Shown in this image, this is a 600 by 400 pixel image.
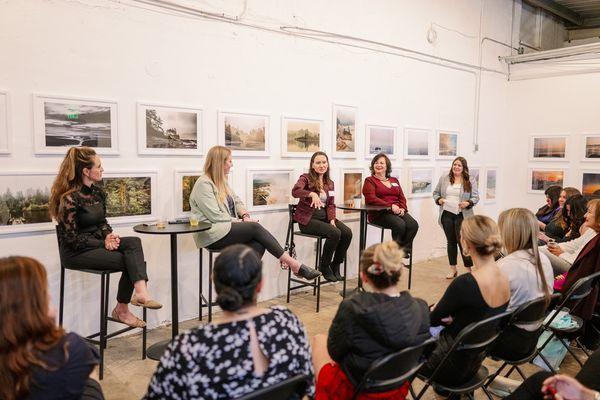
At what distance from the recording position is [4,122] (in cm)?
353

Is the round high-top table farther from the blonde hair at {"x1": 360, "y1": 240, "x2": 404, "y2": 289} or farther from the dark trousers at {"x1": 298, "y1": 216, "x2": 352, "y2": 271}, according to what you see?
the blonde hair at {"x1": 360, "y1": 240, "x2": 404, "y2": 289}

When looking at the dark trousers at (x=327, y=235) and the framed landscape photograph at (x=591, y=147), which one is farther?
the framed landscape photograph at (x=591, y=147)

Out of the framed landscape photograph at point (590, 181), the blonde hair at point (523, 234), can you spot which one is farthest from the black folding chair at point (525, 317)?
the framed landscape photograph at point (590, 181)

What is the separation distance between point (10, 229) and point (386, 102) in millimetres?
4636

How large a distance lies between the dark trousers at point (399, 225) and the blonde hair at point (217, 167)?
85.1 inches

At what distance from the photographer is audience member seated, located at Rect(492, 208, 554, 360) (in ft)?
9.12

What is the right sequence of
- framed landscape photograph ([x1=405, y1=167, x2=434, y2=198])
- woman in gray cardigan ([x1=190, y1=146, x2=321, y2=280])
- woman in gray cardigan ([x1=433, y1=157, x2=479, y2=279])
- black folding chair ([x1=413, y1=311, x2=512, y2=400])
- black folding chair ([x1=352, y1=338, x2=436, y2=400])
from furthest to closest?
framed landscape photograph ([x1=405, y1=167, x2=434, y2=198]), woman in gray cardigan ([x1=433, y1=157, x2=479, y2=279]), woman in gray cardigan ([x1=190, y1=146, x2=321, y2=280]), black folding chair ([x1=413, y1=311, x2=512, y2=400]), black folding chair ([x1=352, y1=338, x2=436, y2=400])

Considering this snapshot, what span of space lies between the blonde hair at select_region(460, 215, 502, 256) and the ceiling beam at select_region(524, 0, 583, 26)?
24.5 ft

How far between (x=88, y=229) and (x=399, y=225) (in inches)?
133

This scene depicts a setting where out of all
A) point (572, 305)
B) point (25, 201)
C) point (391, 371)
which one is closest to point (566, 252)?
point (572, 305)

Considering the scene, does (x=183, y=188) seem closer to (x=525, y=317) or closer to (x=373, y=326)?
(x=373, y=326)

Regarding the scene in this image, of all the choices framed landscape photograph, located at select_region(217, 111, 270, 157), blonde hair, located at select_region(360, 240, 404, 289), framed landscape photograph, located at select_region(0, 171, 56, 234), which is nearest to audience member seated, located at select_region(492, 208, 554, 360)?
blonde hair, located at select_region(360, 240, 404, 289)

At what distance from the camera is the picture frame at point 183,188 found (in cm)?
449

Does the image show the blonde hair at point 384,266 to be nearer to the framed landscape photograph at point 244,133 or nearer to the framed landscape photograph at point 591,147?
the framed landscape photograph at point 244,133
